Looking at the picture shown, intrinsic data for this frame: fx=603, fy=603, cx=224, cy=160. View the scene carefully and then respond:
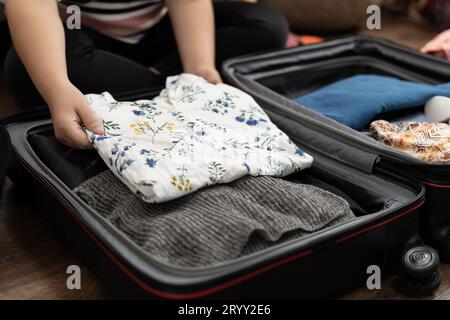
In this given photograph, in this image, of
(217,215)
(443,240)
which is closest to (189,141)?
(217,215)

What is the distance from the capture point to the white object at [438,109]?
3.38 feet

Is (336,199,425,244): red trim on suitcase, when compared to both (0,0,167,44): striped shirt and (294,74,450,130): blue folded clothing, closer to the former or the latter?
(294,74,450,130): blue folded clothing

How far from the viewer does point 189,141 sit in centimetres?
87

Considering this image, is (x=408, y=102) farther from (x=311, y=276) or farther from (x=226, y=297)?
(x=226, y=297)

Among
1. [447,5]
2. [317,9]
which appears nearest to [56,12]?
[317,9]

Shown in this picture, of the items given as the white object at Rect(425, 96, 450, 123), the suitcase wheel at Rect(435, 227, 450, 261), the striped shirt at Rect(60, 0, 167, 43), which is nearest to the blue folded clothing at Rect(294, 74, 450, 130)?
the white object at Rect(425, 96, 450, 123)

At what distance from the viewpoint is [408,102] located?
3.63 feet

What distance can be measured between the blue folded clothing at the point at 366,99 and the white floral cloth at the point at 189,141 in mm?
162

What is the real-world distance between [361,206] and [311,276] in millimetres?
185

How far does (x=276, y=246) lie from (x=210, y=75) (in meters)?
0.53

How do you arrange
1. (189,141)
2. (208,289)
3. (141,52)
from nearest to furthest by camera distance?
(208,289) < (189,141) < (141,52)

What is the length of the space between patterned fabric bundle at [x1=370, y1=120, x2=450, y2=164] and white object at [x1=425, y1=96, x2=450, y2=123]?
0.22 ft

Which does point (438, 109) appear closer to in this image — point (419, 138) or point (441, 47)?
point (419, 138)
